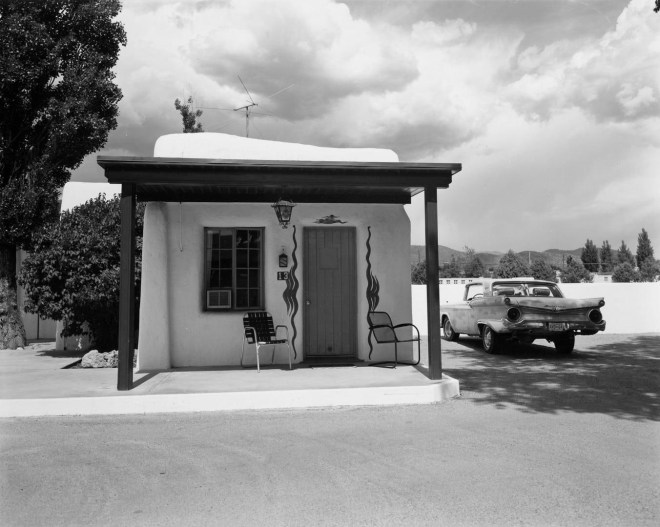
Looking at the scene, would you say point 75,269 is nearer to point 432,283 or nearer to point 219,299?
point 219,299

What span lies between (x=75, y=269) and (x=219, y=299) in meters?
3.28

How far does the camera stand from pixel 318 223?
9453 mm

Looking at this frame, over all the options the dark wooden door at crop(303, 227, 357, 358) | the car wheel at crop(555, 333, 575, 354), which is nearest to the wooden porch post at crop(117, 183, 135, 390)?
the dark wooden door at crop(303, 227, 357, 358)

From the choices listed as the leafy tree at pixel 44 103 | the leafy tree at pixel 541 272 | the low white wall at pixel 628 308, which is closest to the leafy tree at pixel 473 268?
the leafy tree at pixel 541 272

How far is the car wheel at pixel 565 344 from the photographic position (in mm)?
11750

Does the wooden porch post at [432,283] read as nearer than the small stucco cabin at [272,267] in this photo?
Yes

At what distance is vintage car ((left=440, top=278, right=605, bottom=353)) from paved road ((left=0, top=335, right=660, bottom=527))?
3.39 metres

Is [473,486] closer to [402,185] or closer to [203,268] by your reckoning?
[402,185]

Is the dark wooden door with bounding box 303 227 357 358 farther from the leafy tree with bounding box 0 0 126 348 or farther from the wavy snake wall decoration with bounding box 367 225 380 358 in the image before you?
the leafy tree with bounding box 0 0 126 348

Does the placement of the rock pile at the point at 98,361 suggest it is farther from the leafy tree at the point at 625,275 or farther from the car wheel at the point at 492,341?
the leafy tree at the point at 625,275

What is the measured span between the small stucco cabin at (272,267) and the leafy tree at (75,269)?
2.14 m

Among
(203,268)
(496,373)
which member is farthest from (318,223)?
(496,373)

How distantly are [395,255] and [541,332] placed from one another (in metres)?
3.41

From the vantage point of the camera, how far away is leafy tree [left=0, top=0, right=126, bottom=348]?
11453 millimetres
